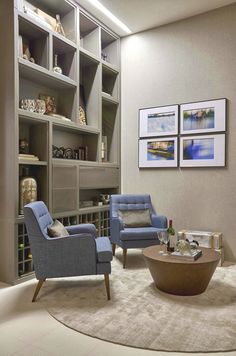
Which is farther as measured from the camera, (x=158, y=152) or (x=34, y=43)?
(x=158, y=152)

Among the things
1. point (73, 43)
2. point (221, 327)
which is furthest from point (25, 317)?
point (73, 43)

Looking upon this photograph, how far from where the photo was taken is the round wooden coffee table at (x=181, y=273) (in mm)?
2619

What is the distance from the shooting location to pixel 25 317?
2348 millimetres

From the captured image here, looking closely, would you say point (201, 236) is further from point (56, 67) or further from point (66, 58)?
point (66, 58)

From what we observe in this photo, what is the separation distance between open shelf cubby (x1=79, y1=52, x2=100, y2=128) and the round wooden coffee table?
97.0 inches

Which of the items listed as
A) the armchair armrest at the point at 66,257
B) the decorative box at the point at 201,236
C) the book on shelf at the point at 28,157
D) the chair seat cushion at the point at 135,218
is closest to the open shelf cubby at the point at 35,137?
the book on shelf at the point at 28,157

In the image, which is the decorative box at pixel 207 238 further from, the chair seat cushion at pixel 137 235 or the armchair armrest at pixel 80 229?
the armchair armrest at pixel 80 229

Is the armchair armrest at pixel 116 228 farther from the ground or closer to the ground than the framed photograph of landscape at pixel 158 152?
closer to the ground

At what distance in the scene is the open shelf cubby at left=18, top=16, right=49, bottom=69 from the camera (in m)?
3.40

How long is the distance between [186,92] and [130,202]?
188 cm

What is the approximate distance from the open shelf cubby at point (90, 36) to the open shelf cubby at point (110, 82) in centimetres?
46

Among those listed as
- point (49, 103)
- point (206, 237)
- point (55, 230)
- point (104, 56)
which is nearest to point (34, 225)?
point (55, 230)

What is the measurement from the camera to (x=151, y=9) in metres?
4.02

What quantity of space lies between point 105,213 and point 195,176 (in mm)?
1546
